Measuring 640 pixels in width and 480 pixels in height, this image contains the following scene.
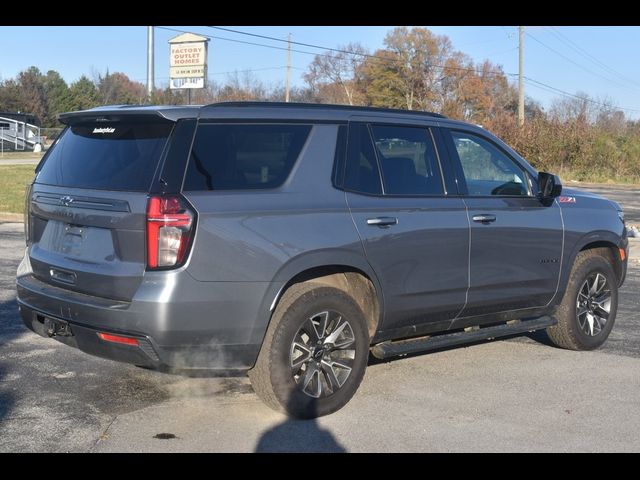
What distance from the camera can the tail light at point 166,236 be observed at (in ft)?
15.1

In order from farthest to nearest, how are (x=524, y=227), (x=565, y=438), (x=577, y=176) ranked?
(x=577, y=176) → (x=524, y=227) → (x=565, y=438)

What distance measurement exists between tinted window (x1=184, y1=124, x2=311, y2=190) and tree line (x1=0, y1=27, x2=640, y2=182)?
30386 millimetres

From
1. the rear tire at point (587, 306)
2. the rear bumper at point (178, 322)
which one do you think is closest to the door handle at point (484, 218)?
the rear tire at point (587, 306)

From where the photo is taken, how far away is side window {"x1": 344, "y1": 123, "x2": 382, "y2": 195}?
5.49 meters

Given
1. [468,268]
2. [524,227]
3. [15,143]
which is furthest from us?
[15,143]

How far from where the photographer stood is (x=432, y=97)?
57125 mm

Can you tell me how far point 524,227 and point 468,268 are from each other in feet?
2.43

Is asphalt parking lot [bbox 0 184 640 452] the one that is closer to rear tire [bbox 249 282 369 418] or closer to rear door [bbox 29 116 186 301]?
rear tire [bbox 249 282 369 418]

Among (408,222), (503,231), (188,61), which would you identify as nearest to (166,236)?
(408,222)

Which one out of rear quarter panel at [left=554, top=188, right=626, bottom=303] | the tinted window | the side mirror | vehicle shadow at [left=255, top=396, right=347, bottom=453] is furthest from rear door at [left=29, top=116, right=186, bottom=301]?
rear quarter panel at [left=554, top=188, right=626, bottom=303]
